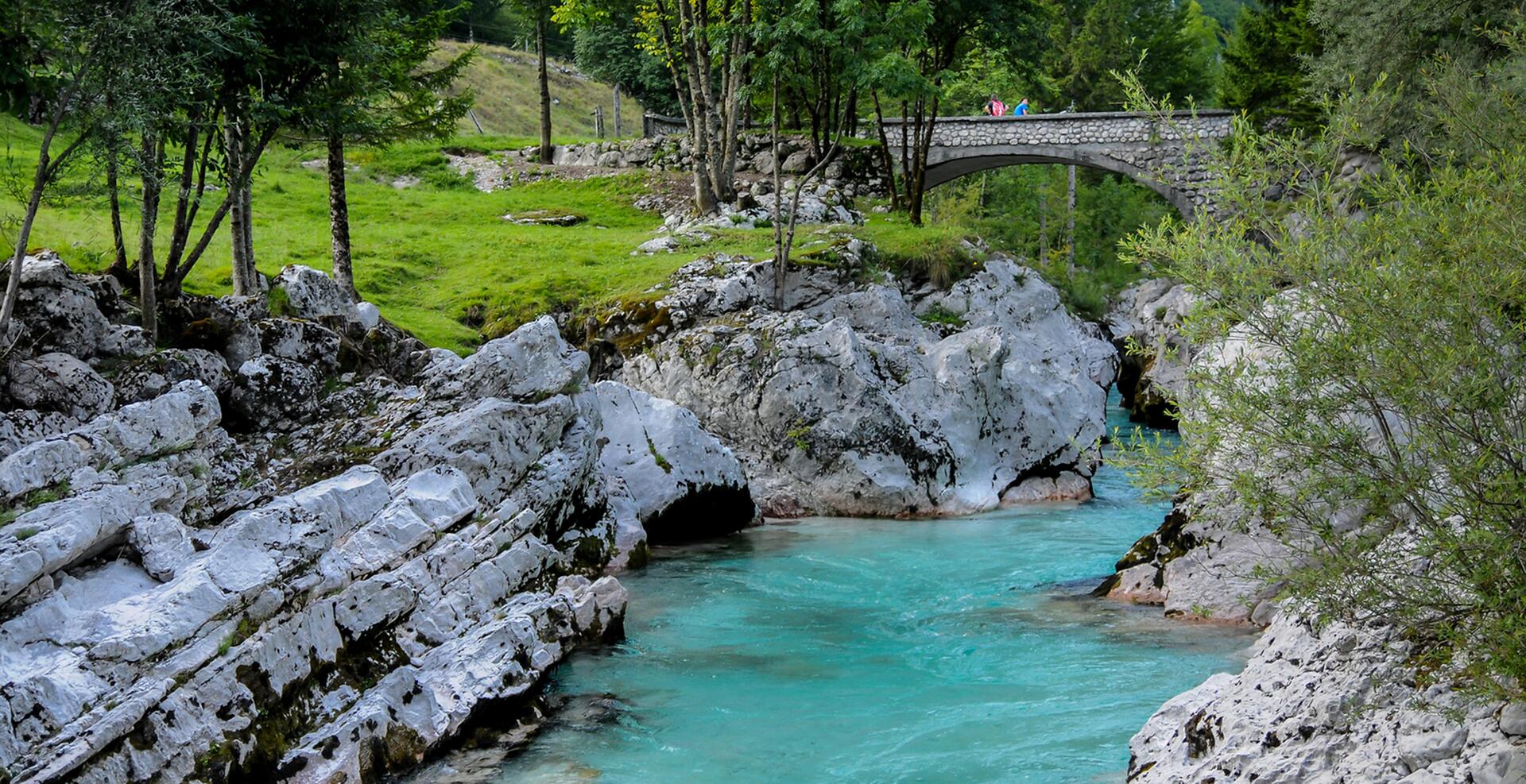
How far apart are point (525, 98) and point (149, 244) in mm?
60719

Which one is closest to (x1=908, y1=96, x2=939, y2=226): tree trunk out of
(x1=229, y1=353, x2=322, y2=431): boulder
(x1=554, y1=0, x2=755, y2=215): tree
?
(x1=554, y1=0, x2=755, y2=215): tree

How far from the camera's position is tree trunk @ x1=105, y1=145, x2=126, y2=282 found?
12.7 m

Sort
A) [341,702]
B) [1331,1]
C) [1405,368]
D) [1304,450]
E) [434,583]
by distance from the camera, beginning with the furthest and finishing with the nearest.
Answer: [1331,1]
[434,583]
[341,702]
[1304,450]
[1405,368]

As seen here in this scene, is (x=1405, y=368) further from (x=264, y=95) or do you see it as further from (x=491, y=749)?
(x=264, y=95)

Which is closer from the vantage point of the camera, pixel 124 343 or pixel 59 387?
pixel 59 387

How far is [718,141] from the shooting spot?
3253 cm

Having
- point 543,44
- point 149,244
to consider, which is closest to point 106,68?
point 149,244

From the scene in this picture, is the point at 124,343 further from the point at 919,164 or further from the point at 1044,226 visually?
the point at 1044,226

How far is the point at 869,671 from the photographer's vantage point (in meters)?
11.7

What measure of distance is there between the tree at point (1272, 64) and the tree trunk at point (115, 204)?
117 ft

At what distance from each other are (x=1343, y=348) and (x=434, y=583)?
811 centimetres

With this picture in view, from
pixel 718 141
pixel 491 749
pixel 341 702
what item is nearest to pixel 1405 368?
pixel 491 749

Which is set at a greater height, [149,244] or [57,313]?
[149,244]

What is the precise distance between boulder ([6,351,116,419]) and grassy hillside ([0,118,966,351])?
460cm
